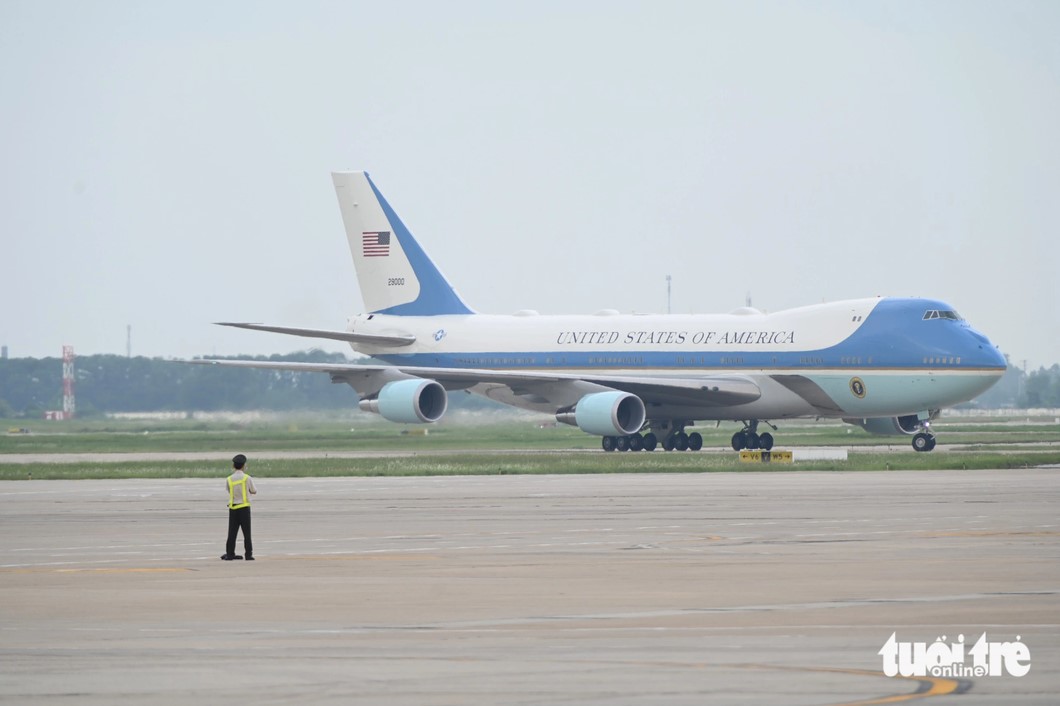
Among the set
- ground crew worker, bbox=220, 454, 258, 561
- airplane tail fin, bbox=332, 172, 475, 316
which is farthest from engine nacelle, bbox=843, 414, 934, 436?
ground crew worker, bbox=220, 454, 258, 561

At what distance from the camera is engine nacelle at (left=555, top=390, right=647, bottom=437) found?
54.1m

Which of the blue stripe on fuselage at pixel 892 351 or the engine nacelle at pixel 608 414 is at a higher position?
the blue stripe on fuselage at pixel 892 351

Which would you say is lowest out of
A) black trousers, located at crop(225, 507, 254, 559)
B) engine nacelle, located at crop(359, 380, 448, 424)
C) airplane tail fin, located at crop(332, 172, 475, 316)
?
black trousers, located at crop(225, 507, 254, 559)

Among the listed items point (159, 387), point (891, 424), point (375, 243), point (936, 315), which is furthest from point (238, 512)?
point (159, 387)

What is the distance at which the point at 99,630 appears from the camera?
602 inches

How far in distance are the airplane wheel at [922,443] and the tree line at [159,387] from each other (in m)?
22.2

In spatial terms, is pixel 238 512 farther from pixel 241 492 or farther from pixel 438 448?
pixel 438 448

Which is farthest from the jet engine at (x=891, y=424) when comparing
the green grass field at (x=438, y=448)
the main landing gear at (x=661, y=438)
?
the main landing gear at (x=661, y=438)

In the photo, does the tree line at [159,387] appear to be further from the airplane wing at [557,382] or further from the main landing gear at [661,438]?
the main landing gear at [661,438]

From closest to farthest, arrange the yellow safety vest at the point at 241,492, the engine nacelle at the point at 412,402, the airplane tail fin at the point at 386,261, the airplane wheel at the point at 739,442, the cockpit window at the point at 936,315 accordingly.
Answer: the yellow safety vest at the point at 241,492
the cockpit window at the point at 936,315
the engine nacelle at the point at 412,402
the airplane wheel at the point at 739,442
the airplane tail fin at the point at 386,261

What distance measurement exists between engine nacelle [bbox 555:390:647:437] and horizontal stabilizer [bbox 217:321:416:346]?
31.7 feet

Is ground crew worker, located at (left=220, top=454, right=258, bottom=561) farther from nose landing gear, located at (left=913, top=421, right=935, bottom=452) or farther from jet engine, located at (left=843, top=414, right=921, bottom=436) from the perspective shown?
jet engine, located at (left=843, top=414, right=921, bottom=436)

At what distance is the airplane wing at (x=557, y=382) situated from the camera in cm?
5562

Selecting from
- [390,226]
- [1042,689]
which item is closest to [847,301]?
[390,226]
